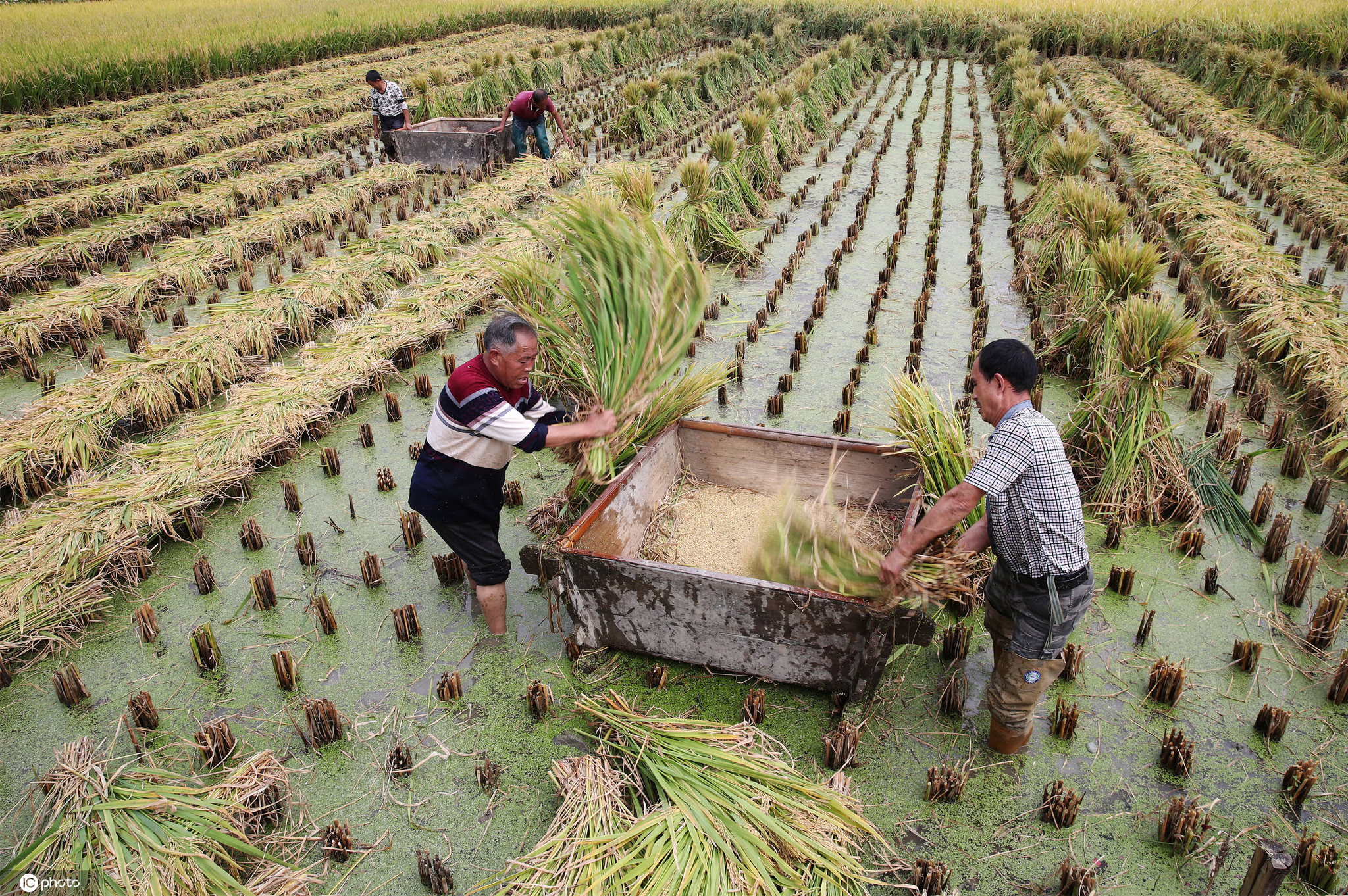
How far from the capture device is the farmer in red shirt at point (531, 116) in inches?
367

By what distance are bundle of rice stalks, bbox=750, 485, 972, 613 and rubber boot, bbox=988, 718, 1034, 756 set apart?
46 centimetres

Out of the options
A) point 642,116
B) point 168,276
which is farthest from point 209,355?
point 642,116

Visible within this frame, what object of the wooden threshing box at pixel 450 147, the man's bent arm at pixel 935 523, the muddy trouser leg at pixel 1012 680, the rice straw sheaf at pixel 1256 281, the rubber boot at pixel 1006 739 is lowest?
the rubber boot at pixel 1006 739

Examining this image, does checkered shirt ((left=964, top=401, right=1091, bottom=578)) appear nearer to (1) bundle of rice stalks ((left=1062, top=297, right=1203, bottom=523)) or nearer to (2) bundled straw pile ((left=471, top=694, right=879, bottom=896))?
(2) bundled straw pile ((left=471, top=694, right=879, bottom=896))

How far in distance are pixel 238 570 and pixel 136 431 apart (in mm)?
1674

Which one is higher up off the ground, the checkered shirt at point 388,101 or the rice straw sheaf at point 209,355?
the checkered shirt at point 388,101

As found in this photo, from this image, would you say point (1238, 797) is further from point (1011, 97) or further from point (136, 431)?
point (1011, 97)

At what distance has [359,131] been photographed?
11.7 meters

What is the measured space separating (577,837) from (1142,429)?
327 cm

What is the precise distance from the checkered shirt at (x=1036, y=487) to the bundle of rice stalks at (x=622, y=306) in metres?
1.42

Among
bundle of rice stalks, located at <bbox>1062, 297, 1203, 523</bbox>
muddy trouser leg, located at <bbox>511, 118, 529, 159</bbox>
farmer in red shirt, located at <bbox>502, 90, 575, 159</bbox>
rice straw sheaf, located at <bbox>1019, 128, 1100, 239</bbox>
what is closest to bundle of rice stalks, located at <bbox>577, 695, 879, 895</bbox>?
bundle of rice stalks, located at <bbox>1062, 297, 1203, 523</bbox>

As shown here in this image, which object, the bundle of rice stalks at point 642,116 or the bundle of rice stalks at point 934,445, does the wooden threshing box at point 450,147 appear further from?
the bundle of rice stalks at point 934,445

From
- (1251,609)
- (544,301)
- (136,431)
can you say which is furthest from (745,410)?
(136,431)

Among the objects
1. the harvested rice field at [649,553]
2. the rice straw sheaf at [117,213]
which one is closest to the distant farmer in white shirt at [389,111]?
the rice straw sheaf at [117,213]
